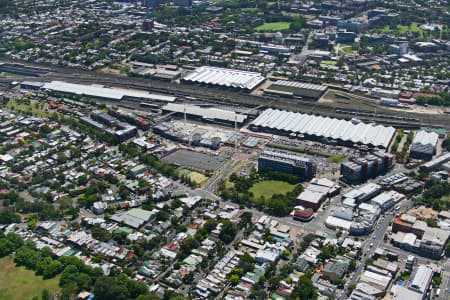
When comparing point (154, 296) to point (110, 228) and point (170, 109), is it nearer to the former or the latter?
point (110, 228)

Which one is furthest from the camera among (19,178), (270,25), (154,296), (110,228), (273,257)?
(270,25)

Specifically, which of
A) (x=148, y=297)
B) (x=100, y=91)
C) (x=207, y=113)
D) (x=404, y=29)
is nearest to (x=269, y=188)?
(x=207, y=113)

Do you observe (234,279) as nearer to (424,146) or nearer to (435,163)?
(435,163)

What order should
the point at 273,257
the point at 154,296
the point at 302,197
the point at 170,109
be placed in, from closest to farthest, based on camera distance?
the point at 154,296 < the point at 273,257 < the point at 302,197 < the point at 170,109

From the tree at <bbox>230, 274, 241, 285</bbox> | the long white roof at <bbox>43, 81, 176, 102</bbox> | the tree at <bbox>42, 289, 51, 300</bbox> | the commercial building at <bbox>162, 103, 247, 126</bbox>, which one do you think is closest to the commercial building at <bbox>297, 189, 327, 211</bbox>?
the tree at <bbox>230, 274, 241, 285</bbox>

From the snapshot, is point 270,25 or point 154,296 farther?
point 270,25

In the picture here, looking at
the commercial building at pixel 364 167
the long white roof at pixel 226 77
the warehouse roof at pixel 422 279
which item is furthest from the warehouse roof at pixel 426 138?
the long white roof at pixel 226 77

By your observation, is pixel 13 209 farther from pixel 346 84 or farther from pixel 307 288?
pixel 346 84

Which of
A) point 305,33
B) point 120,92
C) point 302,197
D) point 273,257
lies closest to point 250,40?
point 305,33
